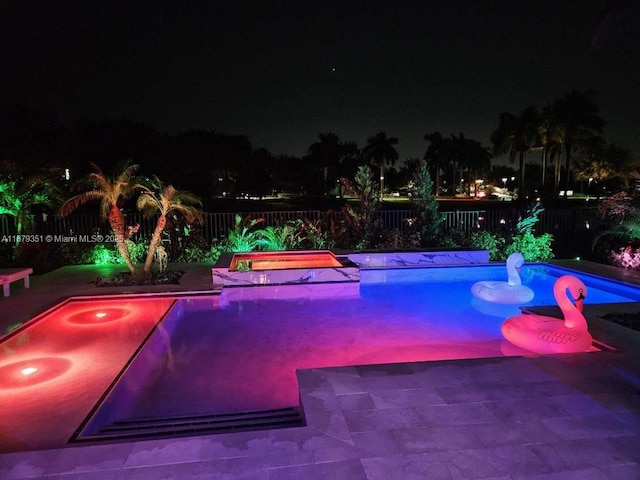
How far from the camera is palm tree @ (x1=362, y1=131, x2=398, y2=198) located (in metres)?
57.4

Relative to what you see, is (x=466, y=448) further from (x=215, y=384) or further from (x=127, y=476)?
(x=215, y=384)

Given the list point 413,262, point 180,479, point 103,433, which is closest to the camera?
point 180,479

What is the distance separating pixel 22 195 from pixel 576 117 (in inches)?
1568

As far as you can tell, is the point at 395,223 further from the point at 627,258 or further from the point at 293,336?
the point at 293,336

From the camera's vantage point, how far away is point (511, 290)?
27.0 feet

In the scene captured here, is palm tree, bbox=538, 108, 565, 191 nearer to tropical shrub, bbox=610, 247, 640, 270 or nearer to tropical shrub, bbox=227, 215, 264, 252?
tropical shrub, bbox=610, 247, 640, 270

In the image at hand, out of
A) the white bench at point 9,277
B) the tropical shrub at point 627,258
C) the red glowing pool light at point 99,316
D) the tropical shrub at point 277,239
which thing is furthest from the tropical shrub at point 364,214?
the white bench at point 9,277

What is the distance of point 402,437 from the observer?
321 cm

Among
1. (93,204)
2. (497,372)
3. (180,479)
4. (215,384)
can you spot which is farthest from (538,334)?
(93,204)

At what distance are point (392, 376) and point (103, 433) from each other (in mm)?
2546

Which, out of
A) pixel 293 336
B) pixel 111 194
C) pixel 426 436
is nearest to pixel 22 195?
pixel 111 194

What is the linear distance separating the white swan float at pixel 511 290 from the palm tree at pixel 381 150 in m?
49.8

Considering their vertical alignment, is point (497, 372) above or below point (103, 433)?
above

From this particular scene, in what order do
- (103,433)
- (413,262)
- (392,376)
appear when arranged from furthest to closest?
(413,262), (392,376), (103,433)
